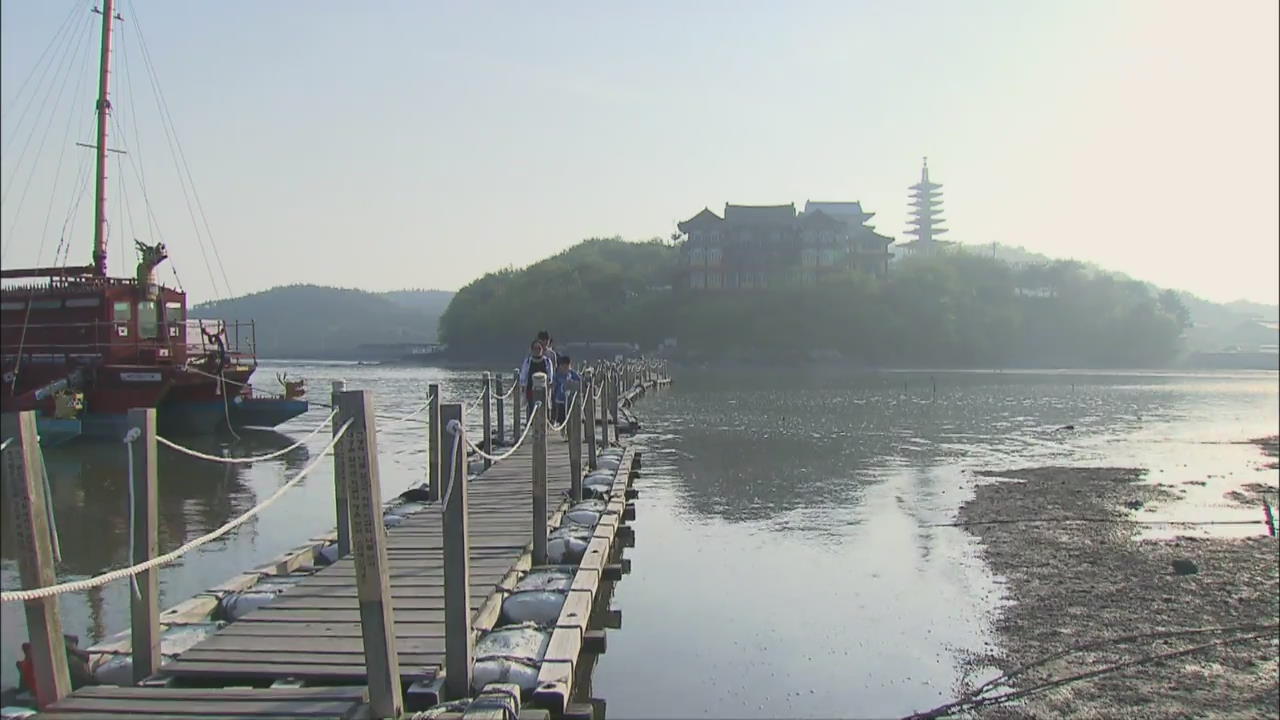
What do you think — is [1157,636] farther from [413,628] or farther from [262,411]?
[262,411]

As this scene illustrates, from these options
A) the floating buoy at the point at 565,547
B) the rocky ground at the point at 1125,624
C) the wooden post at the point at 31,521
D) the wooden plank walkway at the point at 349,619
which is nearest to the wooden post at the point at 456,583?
the wooden plank walkway at the point at 349,619

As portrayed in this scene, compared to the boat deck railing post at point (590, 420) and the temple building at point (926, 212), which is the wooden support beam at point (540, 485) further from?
the temple building at point (926, 212)

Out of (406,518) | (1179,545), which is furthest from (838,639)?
(1179,545)

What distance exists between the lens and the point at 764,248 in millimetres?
83688

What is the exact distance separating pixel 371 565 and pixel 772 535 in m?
8.27

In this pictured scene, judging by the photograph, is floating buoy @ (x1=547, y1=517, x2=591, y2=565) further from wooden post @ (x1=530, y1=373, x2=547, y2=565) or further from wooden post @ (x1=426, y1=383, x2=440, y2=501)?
wooden post @ (x1=426, y1=383, x2=440, y2=501)

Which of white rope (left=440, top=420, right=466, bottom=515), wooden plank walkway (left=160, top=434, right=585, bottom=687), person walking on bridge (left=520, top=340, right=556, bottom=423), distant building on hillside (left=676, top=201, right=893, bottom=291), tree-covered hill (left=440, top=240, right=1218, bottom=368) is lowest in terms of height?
wooden plank walkway (left=160, top=434, right=585, bottom=687)

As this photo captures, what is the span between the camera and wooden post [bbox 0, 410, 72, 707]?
427 centimetres

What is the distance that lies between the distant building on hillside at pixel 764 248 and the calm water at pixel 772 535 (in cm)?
5313

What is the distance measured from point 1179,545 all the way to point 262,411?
23.5 m

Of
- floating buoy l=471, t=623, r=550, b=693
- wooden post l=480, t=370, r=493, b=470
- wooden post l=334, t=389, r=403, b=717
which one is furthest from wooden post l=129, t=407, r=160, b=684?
wooden post l=480, t=370, r=493, b=470

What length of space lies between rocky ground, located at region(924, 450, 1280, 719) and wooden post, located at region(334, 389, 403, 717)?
393 cm

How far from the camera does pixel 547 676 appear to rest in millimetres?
5625

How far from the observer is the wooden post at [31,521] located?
427cm
